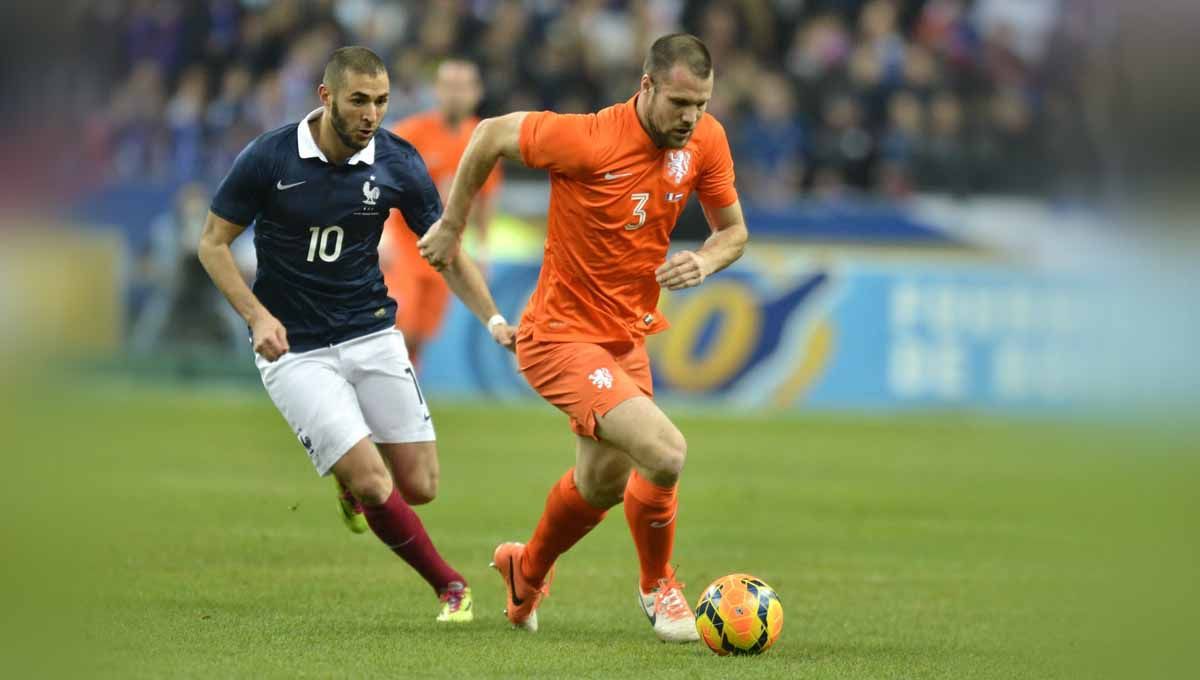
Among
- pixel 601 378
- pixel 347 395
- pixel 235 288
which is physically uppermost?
pixel 235 288

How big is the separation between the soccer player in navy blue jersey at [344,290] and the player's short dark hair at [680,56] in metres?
1.29

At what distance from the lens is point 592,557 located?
10633 mm

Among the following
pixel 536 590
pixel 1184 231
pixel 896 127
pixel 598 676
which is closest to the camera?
pixel 598 676

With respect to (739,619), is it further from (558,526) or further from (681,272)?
(681,272)

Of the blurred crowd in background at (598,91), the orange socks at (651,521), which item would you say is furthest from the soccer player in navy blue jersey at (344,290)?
the blurred crowd in background at (598,91)

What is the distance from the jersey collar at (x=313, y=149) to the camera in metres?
8.17

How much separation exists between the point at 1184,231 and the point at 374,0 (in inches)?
442

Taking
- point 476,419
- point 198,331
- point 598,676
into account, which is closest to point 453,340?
point 476,419

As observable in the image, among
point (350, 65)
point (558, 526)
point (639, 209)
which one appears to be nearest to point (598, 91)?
point (350, 65)

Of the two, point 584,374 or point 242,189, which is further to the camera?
point 242,189

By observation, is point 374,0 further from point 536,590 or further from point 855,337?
point 536,590

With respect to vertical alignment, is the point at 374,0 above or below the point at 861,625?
above

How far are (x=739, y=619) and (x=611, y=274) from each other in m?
1.64

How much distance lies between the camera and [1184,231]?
47.4 feet
